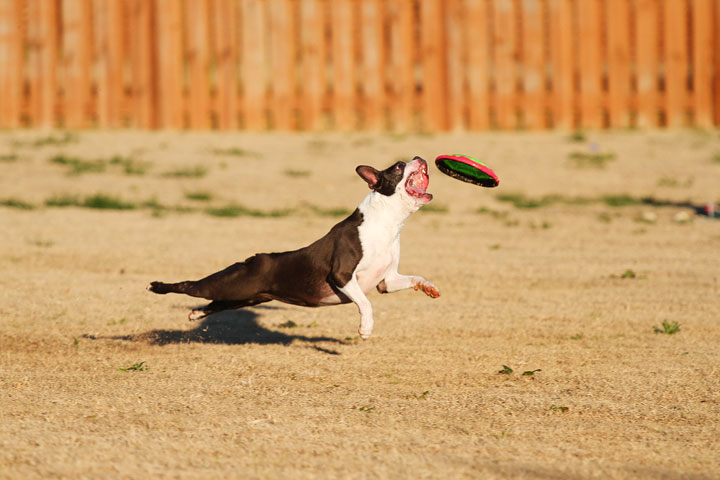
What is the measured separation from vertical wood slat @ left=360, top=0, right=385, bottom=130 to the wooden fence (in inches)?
0.9

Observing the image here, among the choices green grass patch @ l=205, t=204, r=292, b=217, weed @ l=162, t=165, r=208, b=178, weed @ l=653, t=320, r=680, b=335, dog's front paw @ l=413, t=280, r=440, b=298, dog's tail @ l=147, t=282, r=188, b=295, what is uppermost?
weed @ l=162, t=165, r=208, b=178

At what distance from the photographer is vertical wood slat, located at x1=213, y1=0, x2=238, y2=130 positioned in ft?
49.8

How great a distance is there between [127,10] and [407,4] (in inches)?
178

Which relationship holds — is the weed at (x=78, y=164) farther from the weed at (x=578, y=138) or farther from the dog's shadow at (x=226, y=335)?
the weed at (x=578, y=138)

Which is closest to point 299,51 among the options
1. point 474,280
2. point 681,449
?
point 474,280

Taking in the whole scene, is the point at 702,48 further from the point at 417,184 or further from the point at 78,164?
the point at 417,184

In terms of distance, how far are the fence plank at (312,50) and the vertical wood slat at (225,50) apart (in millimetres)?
1104

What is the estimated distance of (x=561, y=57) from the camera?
1554cm

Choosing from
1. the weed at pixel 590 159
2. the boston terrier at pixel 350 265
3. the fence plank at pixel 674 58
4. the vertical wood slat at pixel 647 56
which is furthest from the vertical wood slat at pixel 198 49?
the boston terrier at pixel 350 265

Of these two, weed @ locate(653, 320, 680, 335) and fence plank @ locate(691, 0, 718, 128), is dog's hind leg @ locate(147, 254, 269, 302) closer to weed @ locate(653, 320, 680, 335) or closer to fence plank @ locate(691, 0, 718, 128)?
weed @ locate(653, 320, 680, 335)

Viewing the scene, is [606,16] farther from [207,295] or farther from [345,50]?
[207,295]

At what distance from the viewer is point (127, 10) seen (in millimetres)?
15258

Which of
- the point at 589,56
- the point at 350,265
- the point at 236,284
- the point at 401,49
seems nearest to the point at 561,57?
the point at 589,56

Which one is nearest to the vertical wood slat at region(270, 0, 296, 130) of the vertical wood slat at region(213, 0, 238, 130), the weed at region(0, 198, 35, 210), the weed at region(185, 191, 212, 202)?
the vertical wood slat at region(213, 0, 238, 130)
